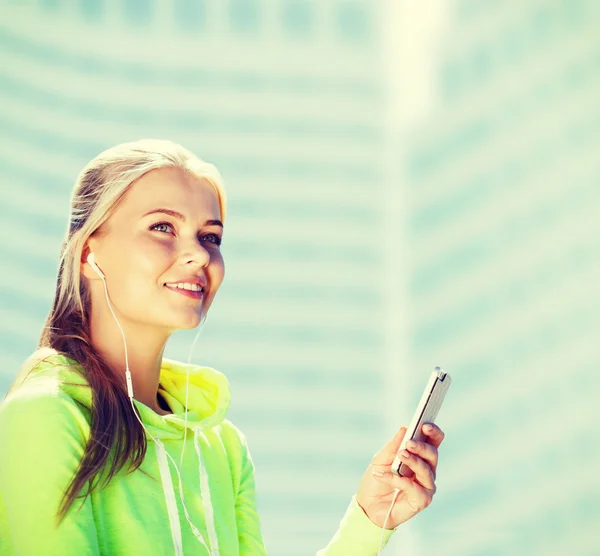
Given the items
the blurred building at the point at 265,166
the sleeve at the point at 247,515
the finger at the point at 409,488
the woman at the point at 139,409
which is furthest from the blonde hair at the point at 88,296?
the blurred building at the point at 265,166

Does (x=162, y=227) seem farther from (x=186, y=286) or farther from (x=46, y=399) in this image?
(x=46, y=399)

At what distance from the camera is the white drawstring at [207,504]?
50.7 inches

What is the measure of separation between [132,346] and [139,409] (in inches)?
5.4

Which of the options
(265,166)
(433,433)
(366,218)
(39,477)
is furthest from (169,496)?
(366,218)

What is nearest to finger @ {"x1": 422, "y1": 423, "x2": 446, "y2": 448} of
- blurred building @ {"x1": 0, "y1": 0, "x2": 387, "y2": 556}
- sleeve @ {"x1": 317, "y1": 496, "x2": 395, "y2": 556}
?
sleeve @ {"x1": 317, "y1": 496, "x2": 395, "y2": 556}

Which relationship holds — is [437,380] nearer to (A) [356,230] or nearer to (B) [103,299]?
(B) [103,299]

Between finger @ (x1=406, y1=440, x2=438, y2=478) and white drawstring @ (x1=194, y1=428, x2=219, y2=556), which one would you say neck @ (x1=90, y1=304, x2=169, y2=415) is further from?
finger @ (x1=406, y1=440, x2=438, y2=478)

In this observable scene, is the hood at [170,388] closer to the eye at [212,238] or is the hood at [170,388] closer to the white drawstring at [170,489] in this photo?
the white drawstring at [170,489]

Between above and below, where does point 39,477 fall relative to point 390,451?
below

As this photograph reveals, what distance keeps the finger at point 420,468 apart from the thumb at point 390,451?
0.12 ft

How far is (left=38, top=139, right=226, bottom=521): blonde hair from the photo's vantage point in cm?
119

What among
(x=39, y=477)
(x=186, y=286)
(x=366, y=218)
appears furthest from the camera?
(x=366, y=218)

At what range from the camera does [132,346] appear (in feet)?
4.49

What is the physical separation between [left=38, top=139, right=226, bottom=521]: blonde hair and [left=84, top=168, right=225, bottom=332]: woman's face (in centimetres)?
2
